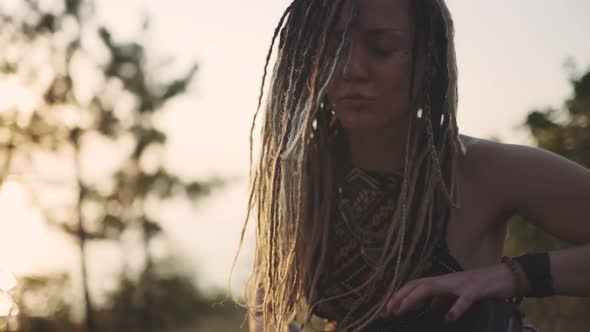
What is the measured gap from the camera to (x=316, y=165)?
2.65 m

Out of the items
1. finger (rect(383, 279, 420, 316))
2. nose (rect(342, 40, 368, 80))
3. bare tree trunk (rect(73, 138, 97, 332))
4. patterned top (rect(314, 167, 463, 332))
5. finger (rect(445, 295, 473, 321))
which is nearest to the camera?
finger (rect(445, 295, 473, 321))

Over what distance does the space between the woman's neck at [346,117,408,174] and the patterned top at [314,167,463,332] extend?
0.04 m

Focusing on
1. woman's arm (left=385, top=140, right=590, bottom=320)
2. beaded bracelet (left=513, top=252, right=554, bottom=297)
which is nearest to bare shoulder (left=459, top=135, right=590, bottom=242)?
woman's arm (left=385, top=140, right=590, bottom=320)

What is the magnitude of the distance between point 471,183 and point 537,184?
0.25 m

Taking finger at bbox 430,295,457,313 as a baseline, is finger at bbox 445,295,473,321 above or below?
above

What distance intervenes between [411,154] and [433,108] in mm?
183

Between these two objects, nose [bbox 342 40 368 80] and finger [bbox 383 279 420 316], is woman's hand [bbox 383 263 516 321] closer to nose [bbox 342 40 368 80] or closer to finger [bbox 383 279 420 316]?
finger [bbox 383 279 420 316]

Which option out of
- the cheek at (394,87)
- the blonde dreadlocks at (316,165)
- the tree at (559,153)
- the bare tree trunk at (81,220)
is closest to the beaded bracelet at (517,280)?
the blonde dreadlocks at (316,165)

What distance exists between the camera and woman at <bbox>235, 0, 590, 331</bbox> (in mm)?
2111

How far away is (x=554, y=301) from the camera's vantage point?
5527mm

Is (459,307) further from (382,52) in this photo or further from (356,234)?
(382,52)

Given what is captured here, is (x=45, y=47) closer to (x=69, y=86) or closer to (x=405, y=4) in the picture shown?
(x=69, y=86)

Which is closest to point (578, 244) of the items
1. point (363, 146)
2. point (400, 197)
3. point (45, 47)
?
point (400, 197)

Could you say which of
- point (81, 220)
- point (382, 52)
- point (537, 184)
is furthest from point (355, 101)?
point (81, 220)
